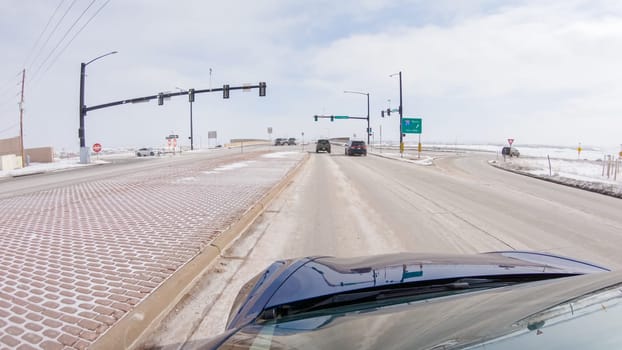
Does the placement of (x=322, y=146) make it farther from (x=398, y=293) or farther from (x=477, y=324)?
(x=477, y=324)

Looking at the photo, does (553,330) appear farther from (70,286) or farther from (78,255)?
(78,255)

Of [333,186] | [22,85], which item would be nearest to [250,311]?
[333,186]

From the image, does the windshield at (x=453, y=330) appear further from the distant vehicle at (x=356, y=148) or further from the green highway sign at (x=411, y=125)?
the green highway sign at (x=411, y=125)

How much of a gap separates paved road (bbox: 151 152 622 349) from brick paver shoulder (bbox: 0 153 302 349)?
58 centimetres

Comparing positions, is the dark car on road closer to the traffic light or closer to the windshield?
the windshield

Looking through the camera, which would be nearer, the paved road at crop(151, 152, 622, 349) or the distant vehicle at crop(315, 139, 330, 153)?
the paved road at crop(151, 152, 622, 349)

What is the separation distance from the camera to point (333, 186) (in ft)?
50.4

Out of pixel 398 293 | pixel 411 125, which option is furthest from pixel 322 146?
pixel 398 293

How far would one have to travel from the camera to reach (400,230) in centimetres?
759

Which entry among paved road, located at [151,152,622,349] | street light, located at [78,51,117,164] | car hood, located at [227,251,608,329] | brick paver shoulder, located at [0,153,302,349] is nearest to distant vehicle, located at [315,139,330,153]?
street light, located at [78,51,117,164]

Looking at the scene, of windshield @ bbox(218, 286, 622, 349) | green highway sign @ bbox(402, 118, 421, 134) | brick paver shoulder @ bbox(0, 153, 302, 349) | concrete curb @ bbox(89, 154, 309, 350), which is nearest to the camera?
windshield @ bbox(218, 286, 622, 349)

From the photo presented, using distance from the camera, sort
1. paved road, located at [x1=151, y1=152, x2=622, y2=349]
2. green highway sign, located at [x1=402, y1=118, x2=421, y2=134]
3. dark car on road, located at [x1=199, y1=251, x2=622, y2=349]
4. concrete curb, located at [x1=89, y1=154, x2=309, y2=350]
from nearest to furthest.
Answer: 1. dark car on road, located at [x1=199, y1=251, x2=622, y2=349]
2. concrete curb, located at [x1=89, y1=154, x2=309, y2=350]
3. paved road, located at [x1=151, y1=152, x2=622, y2=349]
4. green highway sign, located at [x1=402, y1=118, x2=421, y2=134]

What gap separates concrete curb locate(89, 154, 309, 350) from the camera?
317 centimetres

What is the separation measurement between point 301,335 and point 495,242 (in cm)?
560
